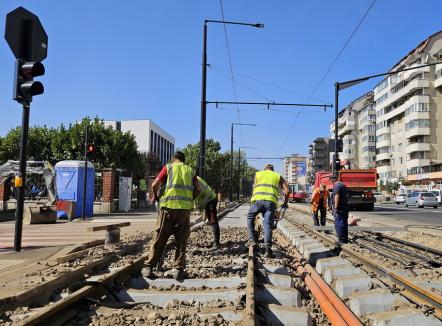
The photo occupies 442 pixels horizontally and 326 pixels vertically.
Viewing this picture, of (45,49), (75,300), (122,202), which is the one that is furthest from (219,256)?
(122,202)

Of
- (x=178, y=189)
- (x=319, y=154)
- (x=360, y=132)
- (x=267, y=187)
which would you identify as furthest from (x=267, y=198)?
(x=319, y=154)

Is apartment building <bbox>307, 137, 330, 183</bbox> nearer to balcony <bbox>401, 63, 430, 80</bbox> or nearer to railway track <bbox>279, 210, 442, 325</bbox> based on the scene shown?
balcony <bbox>401, 63, 430, 80</bbox>

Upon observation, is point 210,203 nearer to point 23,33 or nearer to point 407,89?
point 23,33

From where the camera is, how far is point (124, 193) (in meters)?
27.6

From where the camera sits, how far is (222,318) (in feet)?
15.2

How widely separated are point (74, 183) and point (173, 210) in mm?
16603

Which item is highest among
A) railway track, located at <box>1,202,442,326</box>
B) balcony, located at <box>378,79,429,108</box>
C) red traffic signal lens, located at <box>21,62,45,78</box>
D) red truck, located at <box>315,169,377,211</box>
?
balcony, located at <box>378,79,429,108</box>

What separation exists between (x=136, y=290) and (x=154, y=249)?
33.3 inches

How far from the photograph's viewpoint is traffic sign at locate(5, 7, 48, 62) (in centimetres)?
912

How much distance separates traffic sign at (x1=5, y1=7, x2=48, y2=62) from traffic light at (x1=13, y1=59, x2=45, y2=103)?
274mm

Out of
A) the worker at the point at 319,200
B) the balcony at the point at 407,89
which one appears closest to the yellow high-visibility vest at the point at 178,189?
the worker at the point at 319,200

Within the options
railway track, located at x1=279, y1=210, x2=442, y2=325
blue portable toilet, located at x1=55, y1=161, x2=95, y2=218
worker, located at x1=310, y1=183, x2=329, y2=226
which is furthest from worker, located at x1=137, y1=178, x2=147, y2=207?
railway track, located at x1=279, y1=210, x2=442, y2=325

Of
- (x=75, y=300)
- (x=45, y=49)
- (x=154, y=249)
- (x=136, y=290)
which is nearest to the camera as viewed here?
(x=75, y=300)

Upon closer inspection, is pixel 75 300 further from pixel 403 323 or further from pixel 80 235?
pixel 80 235
